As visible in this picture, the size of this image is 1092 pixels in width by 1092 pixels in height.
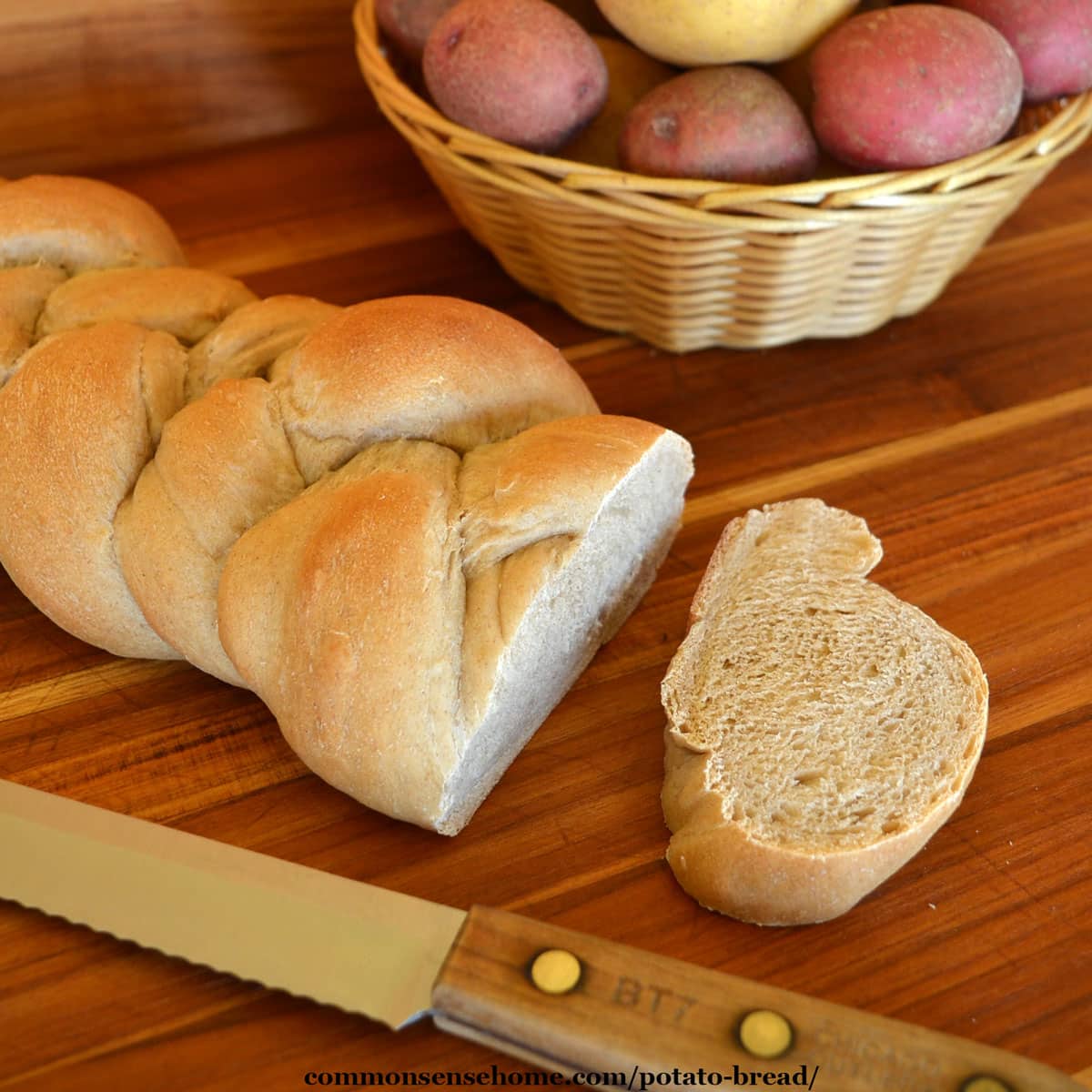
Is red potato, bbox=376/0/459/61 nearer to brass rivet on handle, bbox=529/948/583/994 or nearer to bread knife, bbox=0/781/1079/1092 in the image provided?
bread knife, bbox=0/781/1079/1092

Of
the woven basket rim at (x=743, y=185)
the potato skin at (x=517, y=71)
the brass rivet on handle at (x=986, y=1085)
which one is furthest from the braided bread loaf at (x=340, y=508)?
the brass rivet on handle at (x=986, y=1085)

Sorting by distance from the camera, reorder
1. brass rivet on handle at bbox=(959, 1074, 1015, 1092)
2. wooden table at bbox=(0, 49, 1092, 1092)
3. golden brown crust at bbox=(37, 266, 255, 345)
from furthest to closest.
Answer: golden brown crust at bbox=(37, 266, 255, 345)
wooden table at bbox=(0, 49, 1092, 1092)
brass rivet on handle at bbox=(959, 1074, 1015, 1092)

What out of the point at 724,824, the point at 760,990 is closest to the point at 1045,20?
the point at 724,824

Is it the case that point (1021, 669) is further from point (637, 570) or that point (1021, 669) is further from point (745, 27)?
point (745, 27)

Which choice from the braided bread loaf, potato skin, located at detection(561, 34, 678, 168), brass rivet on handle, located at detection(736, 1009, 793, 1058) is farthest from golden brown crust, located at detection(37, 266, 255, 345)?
brass rivet on handle, located at detection(736, 1009, 793, 1058)

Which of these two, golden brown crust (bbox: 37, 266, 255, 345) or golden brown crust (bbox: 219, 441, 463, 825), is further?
golden brown crust (bbox: 37, 266, 255, 345)

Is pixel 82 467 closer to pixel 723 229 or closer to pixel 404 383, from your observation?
pixel 404 383
